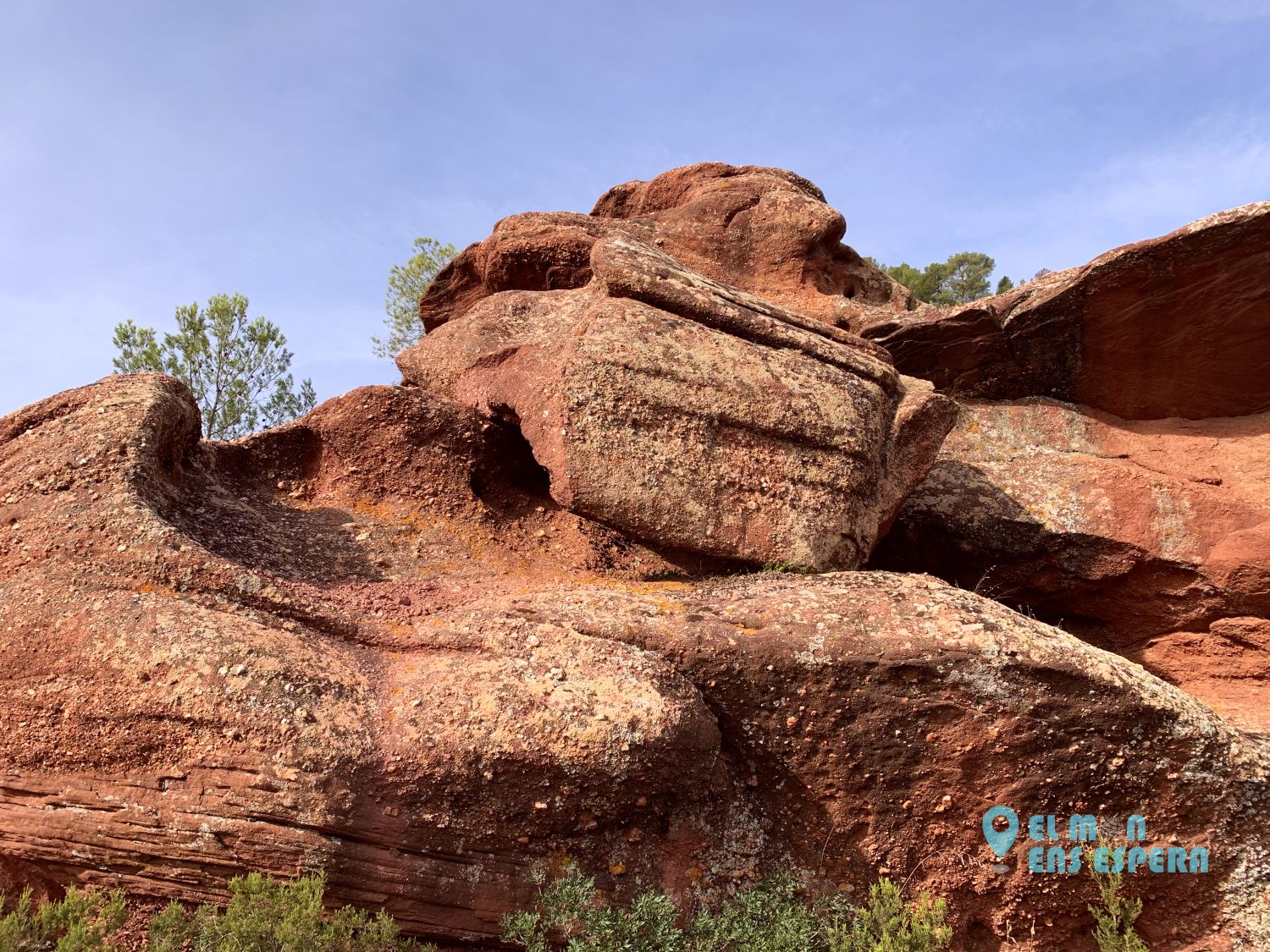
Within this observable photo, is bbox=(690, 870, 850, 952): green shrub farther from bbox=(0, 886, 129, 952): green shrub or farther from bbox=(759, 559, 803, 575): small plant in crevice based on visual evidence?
bbox=(0, 886, 129, 952): green shrub

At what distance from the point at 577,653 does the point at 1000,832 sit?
278 cm

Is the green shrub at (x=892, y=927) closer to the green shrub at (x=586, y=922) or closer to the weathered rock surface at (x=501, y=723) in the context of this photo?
the weathered rock surface at (x=501, y=723)

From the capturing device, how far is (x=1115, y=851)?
16.3 feet

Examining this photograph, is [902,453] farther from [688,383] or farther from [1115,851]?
[1115,851]

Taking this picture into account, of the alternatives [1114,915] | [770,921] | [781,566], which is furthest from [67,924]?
[1114,915]

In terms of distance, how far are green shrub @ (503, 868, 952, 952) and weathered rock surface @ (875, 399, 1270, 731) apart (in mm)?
4334

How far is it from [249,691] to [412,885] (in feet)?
4.13

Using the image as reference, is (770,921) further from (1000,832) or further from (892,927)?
(1000,832)

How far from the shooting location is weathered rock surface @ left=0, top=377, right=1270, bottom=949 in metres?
3.99

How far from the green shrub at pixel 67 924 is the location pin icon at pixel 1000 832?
460cm

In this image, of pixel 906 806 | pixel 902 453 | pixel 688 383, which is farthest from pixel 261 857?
pixel 902 453

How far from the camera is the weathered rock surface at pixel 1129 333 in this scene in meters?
8.56

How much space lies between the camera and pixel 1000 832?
16.4 feet

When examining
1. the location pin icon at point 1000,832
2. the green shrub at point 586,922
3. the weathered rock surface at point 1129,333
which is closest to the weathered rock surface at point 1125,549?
the weathered rock surface at point 1129,333
